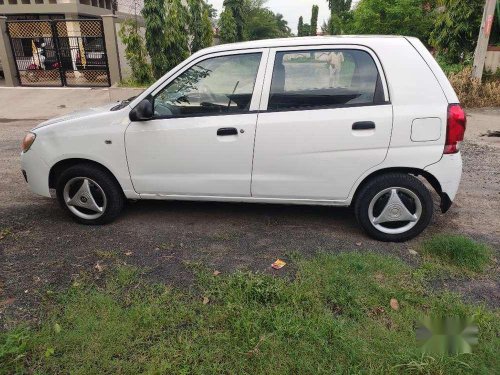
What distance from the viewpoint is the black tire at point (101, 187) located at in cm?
394

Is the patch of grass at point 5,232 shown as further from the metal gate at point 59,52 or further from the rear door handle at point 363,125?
the metal gate at point 59,52

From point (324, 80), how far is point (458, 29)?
1212 centimetres

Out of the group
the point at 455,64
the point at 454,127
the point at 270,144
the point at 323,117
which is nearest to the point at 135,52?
the point at 455,64

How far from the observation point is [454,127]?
335 centimetres

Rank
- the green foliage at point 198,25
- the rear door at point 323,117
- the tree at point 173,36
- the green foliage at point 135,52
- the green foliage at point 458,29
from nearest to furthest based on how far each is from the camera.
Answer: the rear door at point 323,117
the green foliage at point 458,29
the green foliage at point 135,52
the tree at point 173,36
the green foliage at point 198,25

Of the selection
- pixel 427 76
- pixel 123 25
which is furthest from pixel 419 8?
pixel 427 76

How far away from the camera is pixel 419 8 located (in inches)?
824

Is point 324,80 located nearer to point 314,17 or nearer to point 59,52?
point 59,52

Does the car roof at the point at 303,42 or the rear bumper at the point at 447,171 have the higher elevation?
the car roof at the point at 303,42

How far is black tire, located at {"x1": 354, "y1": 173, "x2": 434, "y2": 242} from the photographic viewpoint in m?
3.54

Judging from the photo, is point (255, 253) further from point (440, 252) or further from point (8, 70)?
point (8, 70)

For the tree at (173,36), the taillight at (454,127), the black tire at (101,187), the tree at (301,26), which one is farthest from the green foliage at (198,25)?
the tree at (301,26)

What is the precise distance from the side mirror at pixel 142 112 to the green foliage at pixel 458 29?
12844 millimetres

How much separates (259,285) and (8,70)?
14772mm
